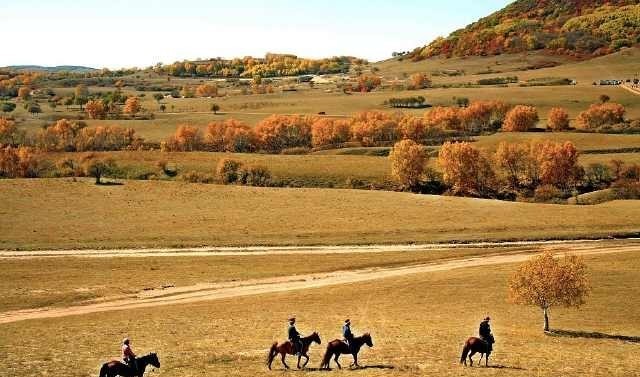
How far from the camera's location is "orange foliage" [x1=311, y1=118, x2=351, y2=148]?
161 metres

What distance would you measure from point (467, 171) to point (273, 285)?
2544 inches

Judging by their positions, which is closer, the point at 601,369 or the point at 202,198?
the point at 601,369

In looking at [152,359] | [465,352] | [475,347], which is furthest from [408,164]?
[152,359]

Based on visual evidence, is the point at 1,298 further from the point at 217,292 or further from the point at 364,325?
the point at 364,325

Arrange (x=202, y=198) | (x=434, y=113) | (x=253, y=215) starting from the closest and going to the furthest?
1. (x=253, y=215)
2. (x=202, y=198)
3. (x=434, y=113)

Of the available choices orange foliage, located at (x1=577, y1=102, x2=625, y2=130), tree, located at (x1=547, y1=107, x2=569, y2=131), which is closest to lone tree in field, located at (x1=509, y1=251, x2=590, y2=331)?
tree, located at (x1=547, y1=107, x2=569, y2=131)

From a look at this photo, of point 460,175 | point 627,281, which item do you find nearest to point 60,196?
point 460,175

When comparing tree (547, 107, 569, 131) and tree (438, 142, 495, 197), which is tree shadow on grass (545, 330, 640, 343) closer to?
tree (438, 142, 495, 197)

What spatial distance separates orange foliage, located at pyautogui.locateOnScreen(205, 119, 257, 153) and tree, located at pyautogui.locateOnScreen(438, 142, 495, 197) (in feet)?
183

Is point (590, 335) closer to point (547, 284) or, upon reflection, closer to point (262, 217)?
point (547, 284)

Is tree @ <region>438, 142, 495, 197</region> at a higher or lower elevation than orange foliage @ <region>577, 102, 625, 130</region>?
lower

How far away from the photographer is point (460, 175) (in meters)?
118

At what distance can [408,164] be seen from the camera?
120875 millimetres

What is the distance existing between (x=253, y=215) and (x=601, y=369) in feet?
226
